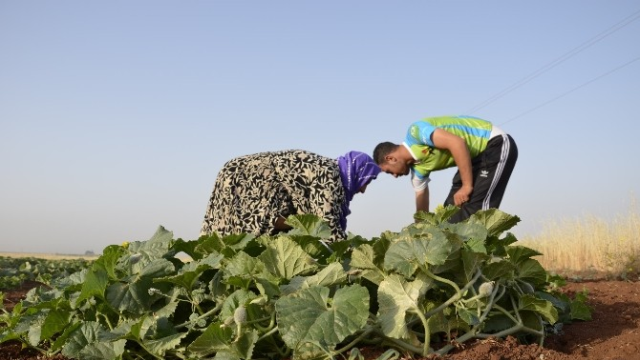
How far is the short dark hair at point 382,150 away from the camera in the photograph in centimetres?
590

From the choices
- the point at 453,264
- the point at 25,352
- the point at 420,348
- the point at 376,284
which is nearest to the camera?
the point at 420,348

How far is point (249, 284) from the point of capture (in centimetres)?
217

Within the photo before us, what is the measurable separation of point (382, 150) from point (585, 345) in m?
3.69

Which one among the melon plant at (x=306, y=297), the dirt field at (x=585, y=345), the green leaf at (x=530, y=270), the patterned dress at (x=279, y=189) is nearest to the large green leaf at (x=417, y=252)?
the melon plant at (x=306, y=297)

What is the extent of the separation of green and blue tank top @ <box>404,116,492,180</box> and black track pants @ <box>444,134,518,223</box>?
0.10 metres

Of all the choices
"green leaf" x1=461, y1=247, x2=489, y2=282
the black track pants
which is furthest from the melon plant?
the black track pants

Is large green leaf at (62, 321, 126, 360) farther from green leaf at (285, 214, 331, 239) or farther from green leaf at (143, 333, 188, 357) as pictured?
green leaf at (285, 214, 331, 239)

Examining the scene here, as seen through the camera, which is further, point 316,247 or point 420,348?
point 316,247

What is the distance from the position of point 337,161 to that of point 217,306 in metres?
2.88

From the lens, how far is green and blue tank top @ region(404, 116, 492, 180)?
5.82m

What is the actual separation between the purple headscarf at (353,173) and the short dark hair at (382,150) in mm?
735

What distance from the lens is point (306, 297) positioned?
1.95 meters

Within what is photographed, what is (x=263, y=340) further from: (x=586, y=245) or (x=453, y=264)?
(x=586, y=245)

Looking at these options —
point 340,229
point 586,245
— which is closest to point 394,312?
point 340,229
